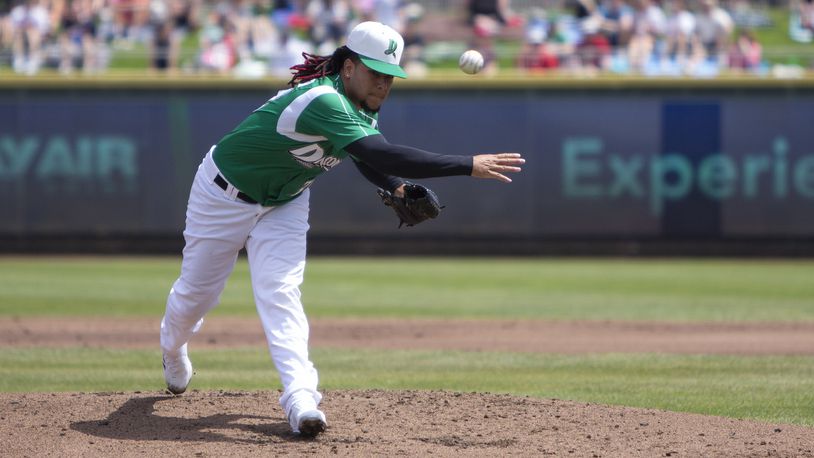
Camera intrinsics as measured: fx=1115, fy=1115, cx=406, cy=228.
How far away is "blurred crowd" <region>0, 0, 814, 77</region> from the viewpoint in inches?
733

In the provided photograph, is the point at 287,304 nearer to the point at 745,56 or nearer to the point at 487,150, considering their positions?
the point at 487,150

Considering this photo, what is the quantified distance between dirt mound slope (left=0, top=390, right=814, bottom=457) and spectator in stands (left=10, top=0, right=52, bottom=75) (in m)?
13.6

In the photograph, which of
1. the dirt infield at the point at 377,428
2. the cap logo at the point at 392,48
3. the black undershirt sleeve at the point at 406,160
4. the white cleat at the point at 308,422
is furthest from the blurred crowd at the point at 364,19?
the white cleat at the point at 308,422

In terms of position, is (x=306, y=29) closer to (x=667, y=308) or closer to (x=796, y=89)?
(x=796, y=89)

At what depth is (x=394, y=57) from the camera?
5.34m

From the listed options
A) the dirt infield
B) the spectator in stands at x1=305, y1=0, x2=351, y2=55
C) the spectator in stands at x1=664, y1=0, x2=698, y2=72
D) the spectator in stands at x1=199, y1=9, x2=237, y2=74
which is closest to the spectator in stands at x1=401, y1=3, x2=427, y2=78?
the spectator in stands at x1=305, y1=0, x2=351, y2=55

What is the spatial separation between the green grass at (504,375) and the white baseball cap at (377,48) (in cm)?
256

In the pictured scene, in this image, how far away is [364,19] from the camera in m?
19.6

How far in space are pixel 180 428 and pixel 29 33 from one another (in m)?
15.4

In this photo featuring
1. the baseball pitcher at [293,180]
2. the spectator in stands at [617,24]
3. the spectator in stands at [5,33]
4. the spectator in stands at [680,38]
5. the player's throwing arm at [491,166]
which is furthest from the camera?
the spectator in stands at [5,33]

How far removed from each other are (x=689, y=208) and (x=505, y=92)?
3492 mm

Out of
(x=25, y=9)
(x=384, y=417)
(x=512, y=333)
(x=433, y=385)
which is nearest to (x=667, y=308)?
(x=512, y=333)

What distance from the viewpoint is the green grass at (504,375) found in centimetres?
680

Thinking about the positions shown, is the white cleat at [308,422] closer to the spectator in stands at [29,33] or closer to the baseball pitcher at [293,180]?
the baseball pitcher at [293,180]
